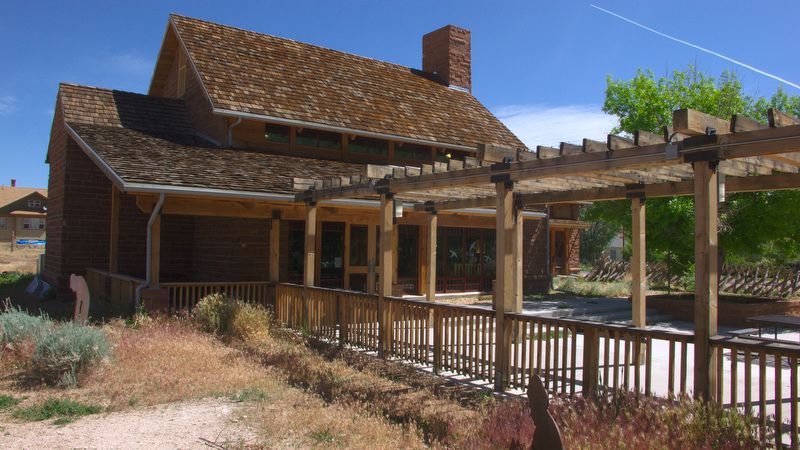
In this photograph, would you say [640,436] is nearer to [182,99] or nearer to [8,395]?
[8,395]

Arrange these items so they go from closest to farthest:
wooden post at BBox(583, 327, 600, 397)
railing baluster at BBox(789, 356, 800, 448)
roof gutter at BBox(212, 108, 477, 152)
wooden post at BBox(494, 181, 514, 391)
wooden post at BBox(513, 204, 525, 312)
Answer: railing baluster at BBox(789, 356, 800, 448) → wooden post at BBox(583, 327, 600, 397) → wooden post at BBox(494, 181, 514, 391) → wooden post at BBox(513, 204, 525, 312) → roof gutter at BBox(212, 108, 477, 152)

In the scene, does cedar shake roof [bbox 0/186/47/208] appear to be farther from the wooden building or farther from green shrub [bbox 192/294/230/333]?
green shrub [bbox 192/294/230/333]

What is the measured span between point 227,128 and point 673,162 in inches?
486

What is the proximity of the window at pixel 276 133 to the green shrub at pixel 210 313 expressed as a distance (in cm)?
635

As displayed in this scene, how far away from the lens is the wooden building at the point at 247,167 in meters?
12.8

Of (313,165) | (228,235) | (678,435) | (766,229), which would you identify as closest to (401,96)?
(313,165)

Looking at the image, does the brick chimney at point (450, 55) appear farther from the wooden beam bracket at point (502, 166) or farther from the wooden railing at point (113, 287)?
the wooden beam bracket at point (502, 166)

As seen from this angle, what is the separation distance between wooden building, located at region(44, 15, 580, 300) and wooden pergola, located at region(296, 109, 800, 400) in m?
1.41

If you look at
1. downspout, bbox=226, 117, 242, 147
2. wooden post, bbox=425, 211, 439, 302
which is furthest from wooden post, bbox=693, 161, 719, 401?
downspout, bbox=226, 117, 242, 147

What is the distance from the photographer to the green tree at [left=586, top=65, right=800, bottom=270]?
15305mm

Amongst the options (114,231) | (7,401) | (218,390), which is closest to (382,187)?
(218,390)

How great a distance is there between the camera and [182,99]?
18859mm

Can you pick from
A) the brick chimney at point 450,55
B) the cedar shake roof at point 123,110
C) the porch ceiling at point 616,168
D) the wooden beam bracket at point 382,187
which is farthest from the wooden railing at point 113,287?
the brick chimney at point 450,55

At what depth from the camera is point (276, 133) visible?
→ 16891mm
